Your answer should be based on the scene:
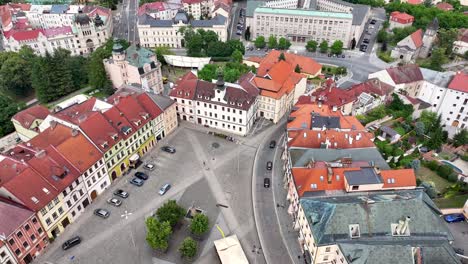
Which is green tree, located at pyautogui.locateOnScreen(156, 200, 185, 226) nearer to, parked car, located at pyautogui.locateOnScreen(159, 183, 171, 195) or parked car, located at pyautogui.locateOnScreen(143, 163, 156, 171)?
parked car, located at pyautogui.locateOnScreen(159, 183, 171, 195)

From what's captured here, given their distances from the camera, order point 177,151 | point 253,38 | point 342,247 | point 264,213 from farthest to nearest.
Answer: point 253,38 < point 177,151 < point 264,213 < point 342,247

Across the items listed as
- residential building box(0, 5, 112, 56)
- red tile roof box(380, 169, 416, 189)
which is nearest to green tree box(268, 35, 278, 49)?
residential building box(0, 5, 112, 56)

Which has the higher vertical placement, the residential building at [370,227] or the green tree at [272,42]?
the green tree at [272,42]

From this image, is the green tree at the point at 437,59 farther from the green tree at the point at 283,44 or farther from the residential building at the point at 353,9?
the green tree at the point at 283,44

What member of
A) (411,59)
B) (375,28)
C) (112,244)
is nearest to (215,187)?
(112,244)

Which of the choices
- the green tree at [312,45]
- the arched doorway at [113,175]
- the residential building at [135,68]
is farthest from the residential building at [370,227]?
the green tree at [312,45]

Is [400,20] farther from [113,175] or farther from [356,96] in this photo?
[113,175]

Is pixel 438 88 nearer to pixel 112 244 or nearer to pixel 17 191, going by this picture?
pixel 112 244
